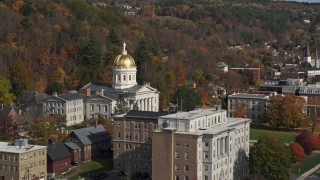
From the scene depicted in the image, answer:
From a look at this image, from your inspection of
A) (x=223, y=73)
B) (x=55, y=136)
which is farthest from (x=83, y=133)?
(x=223, y=73)

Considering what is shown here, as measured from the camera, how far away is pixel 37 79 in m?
79.1

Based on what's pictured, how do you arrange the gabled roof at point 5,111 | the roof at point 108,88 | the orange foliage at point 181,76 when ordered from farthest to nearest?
the orange foliage at point 181,76, the roof at point 108,88, the gabled roof at point 5,111

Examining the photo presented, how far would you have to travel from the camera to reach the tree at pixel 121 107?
2448 inches

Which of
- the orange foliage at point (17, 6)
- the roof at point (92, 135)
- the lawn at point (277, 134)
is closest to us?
the roof at point (92, 135)

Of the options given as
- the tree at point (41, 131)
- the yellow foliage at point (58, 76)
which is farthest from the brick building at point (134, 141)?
the yellow foliage at point (58, 76)

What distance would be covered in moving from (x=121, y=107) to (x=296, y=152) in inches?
671

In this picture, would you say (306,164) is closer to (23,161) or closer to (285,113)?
(285,113)

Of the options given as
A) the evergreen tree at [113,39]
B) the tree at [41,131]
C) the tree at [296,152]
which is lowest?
the tree at [296,152]

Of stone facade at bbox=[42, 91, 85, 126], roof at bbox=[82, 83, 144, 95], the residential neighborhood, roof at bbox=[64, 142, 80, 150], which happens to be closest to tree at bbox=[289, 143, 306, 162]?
the residential neighborhood

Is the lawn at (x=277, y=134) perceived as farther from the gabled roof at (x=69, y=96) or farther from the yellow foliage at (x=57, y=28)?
the yellow foliage at (x=57, y=28)

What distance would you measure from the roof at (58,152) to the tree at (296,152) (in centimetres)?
1765

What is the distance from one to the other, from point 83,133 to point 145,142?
665cm

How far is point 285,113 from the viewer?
6806 centimetres

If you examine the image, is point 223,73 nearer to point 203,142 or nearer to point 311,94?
point 311,94
